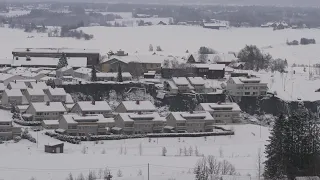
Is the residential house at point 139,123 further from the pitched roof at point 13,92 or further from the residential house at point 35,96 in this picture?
the pitched roof at point 13,92

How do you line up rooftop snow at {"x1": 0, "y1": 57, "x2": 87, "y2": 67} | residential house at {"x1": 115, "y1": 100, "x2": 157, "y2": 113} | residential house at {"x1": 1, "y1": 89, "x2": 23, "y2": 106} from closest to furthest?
residential house at {"x1": 115, "y1": 100, "x2": 157, "y2": 113} < residential house at {"x1": 1, "y1": 89, "x2": 23, "y2": 106} < rooftop snow at {"x1": 0, "y1": 57, "x2": 87, "y2": 67}

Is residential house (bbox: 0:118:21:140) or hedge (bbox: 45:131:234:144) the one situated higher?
residential house (bbox: 0:118:21:140)

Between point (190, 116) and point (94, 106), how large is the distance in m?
2.84

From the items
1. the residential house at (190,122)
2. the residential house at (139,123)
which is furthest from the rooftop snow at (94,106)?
the residential house at (190,122)

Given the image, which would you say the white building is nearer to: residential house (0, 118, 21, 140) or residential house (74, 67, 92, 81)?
residential house (74, 67, 92, 81)

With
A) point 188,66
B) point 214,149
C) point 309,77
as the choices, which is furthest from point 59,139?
point 309,77

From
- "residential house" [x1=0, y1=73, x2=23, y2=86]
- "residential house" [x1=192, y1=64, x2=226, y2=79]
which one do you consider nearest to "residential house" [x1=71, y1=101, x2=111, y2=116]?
"residential house" [x1=0, y1=73, x2=23, y2=86]

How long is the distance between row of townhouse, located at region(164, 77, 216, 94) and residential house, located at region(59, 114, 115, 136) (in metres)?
4.73

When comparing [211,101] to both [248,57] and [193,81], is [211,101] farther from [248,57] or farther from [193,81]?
[248,57]

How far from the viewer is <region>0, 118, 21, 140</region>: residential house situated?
22031 millimetres

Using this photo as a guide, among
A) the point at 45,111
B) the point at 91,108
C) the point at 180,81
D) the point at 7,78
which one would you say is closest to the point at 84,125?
the point at 91,108

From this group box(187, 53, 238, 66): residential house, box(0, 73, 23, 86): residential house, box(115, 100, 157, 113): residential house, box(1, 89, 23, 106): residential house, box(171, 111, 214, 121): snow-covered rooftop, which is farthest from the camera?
box(187, 53, 238, 66): residential house

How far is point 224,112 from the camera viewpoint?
1005 inches

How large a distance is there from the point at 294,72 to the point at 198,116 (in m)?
9.70
